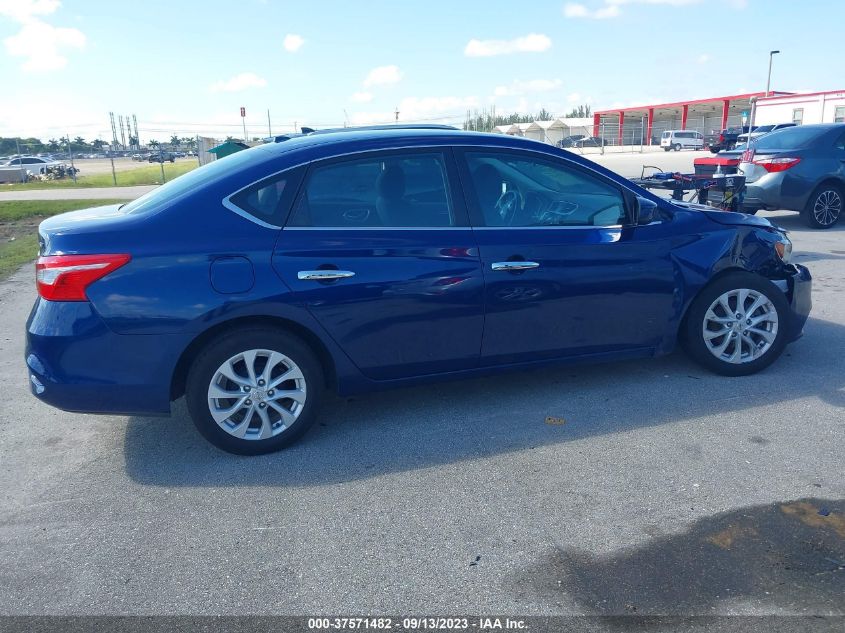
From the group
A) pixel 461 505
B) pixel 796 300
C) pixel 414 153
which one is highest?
pixel 414 153

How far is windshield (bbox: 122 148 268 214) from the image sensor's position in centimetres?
420

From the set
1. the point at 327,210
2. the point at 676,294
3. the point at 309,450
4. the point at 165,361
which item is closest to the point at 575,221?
the point at 676,294

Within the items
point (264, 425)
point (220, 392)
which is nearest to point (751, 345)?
point (264, 425)

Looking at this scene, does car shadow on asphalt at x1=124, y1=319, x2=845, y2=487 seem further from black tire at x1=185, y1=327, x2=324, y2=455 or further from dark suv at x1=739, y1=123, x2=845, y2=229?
dark suv at x1=739, y1=123, x2=845, y2=229

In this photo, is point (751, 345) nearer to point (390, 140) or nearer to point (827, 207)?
point (390, 140)

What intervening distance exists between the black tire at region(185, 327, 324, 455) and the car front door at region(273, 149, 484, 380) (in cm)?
22

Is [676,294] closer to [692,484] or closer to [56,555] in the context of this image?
[692,484]

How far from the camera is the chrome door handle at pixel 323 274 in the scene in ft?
13.2

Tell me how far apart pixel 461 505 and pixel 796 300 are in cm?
315

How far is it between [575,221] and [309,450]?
7.15ft

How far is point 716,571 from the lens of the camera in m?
3.00

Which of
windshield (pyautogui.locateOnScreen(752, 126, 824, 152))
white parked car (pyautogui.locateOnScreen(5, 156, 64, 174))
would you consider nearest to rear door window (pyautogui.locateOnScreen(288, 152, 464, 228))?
windshield (pyautogui.locateOnScreen(752, 126, 824, 152))

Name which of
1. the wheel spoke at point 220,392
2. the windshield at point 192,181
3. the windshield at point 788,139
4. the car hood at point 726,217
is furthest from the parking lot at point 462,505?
the windshield at point 788,139

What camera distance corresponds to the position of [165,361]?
12.8 ft
